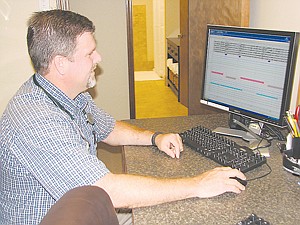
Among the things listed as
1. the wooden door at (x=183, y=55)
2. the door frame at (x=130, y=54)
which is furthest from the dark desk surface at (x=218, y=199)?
the wooden door at (x=183, y=55)

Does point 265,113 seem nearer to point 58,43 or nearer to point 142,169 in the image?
point 142,169

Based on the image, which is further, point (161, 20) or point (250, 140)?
point (161, 20)

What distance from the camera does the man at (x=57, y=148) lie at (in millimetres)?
1139

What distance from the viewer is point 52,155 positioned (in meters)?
1.13

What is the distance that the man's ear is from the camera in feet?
4.34

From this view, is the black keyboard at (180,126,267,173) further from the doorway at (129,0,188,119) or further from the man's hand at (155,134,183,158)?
the doorway at (129,0,188,119)

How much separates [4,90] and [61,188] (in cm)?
206

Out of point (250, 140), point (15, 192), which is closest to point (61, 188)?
point (15, 192)

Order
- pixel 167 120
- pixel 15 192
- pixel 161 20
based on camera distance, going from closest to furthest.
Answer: pixel 15 192, pixel 167 120, pixel 161 20

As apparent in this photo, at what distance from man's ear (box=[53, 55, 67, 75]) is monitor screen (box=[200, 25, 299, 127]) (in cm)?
68

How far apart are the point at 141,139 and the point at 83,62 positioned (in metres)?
0.43

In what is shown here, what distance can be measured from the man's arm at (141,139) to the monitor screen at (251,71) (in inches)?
12.3

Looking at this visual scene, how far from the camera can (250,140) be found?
1608mm

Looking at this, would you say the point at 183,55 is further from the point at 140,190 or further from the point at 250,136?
the point at 140,190
